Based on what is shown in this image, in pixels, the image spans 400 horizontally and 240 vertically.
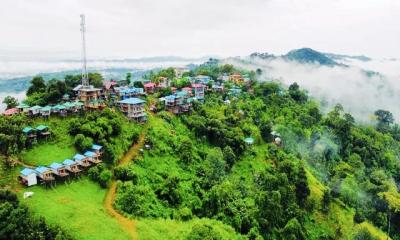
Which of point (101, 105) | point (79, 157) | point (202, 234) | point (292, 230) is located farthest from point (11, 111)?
point (292, 230)

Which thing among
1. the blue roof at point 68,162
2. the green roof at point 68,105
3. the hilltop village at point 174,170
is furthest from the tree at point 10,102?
the blue roof at point 68,162

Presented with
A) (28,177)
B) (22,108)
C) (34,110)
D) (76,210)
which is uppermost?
(22,108)

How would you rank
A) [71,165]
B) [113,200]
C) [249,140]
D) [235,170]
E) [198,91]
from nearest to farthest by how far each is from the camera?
[113,200]
[71,165]
[235,170]
[249,140]
[198,91]

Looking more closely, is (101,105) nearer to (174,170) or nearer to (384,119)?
(174,170)

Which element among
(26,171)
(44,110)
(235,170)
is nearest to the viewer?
(26,171)

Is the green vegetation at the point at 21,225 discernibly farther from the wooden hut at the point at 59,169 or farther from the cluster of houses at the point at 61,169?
the wooden hut at the point at 59,169

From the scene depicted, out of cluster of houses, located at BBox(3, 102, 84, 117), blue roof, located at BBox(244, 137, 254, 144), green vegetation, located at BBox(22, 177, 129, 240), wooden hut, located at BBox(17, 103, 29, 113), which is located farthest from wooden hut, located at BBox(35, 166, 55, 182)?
blue roof, located at BBox(244, 137, 254, 144)

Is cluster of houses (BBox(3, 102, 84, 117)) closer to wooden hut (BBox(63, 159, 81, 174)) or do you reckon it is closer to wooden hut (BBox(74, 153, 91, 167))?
wooden hut (BBox(74, 153, 91, 167))
